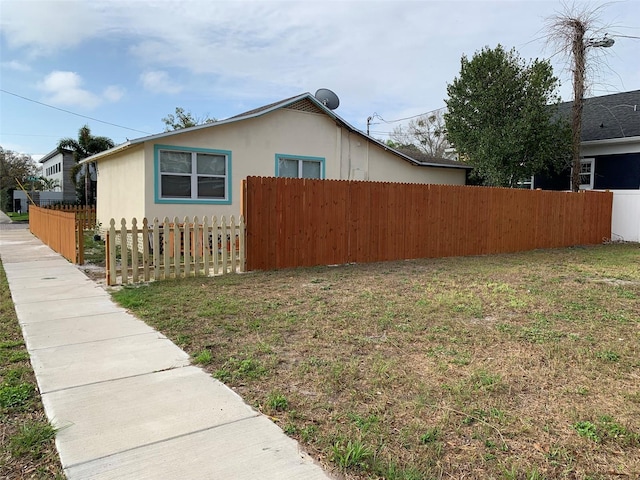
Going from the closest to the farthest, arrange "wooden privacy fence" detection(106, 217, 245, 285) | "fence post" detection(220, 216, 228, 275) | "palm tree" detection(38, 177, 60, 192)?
"wooden privacy fence" detection(106, 217, 245, 285)
"fence post" detection(220, 216, 228, 275)
"palm tree" detection(38, 177, 60, 192)

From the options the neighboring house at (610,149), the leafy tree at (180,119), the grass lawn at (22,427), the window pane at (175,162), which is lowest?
the grass lawn at (22,427)

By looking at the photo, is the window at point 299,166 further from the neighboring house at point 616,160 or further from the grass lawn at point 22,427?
the neighboring house at point 616,160

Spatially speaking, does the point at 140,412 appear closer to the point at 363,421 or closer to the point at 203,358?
the point at 203,358

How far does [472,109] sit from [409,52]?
440 centimetres

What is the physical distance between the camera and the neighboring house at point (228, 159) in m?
12.1

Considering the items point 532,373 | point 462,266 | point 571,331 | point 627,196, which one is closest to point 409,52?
point 627,196

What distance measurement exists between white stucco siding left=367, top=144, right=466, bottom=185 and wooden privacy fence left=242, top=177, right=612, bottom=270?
4619 mm

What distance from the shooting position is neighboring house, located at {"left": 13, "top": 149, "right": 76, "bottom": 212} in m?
39.9

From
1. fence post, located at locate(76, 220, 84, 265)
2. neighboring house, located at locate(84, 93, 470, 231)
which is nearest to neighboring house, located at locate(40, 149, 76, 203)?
neighboring house, located at locate(84, 93, 470, 231)

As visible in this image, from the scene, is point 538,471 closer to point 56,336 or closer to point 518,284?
point 56,336

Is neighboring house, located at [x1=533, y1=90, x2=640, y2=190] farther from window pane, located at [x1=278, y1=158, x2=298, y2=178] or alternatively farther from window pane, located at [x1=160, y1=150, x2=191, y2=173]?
window pane, located at [x1=160, y1=150, x2=191, y2=173]

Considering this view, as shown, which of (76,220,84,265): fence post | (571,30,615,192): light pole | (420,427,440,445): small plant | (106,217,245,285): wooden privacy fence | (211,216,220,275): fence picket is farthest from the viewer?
(571,30,615,192): light pole

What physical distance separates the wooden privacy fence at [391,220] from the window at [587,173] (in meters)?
3.30

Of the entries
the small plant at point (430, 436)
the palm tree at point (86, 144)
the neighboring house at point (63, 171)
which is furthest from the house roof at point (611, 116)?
the neighboring house at point (63, 171)
